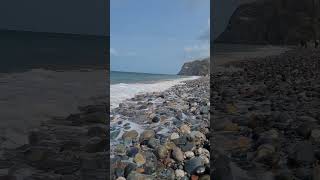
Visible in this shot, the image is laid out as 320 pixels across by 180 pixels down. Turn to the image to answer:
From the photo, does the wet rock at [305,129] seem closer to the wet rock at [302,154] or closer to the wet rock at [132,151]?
the wet rock at [302,154]

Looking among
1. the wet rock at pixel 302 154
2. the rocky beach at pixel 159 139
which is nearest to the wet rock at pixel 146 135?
the rocky beach at pixel 159 139

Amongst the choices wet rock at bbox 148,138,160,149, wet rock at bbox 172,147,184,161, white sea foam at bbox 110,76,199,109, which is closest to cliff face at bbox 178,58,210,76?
white sea foam at bbox 110,76,199,109

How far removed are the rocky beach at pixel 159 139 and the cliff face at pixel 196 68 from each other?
5.54 ft

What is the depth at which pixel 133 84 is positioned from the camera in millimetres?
4488

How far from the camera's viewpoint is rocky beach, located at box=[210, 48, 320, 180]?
2.09 metres

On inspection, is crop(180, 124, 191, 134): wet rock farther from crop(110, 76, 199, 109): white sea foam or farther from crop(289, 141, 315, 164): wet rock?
crop(289, 141, 315, 164): wet rock

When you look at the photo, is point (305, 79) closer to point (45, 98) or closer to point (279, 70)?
point (279, 70)

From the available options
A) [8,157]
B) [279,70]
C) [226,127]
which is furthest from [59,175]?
[279,70]

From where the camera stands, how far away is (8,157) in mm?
2180

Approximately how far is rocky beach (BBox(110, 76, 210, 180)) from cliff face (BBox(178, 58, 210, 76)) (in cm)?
169

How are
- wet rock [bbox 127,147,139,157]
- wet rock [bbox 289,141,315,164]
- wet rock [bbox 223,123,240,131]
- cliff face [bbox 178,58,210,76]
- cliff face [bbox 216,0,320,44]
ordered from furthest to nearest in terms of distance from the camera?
cliff face [bbox 178,58,210,76], cliff face [bbox 216,0,320,44], wet rock [bbox 223,123,240,131], wet rock [bbox 127,147,139,157], wet rock [bbox 289,141,315,164]

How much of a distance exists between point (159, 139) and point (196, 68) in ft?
12.1

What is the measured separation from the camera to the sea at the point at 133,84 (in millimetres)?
3977

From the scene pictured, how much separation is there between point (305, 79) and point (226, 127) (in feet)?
3.08
